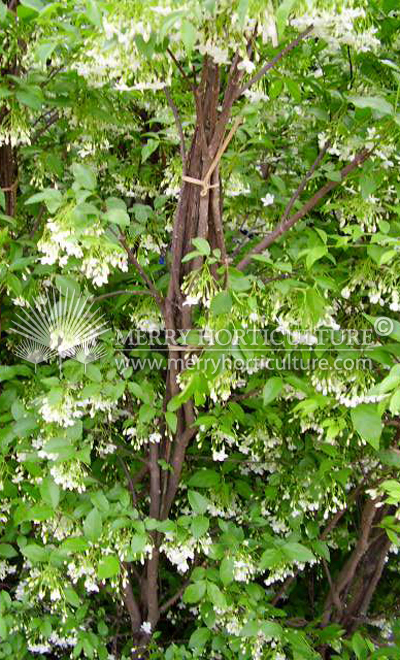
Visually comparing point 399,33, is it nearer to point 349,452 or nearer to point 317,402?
point 317,402

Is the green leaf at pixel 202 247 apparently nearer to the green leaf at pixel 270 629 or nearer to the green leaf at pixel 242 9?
the green leaf at pixel 242 9

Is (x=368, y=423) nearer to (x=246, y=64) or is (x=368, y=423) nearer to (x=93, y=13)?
(x=246, y=64)

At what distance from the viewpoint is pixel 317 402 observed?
1.51 m

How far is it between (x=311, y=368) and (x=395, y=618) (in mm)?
1566

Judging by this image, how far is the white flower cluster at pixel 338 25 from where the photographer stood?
113 centimetres

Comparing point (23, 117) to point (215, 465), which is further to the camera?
point (215, 465)

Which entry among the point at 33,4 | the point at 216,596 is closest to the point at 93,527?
the point at 216,596

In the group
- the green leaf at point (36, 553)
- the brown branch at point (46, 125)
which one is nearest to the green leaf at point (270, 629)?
the green leaf at point (36, 553)

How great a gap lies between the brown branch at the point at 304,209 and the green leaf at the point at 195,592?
919 mm

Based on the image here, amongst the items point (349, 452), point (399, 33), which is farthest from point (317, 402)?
point (399, 33)

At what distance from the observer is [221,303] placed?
1.37 meters

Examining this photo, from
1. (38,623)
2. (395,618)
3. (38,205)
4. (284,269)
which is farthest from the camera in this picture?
(395,618)

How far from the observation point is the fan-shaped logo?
1.67m

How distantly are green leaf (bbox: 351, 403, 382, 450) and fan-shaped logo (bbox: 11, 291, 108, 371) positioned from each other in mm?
742
